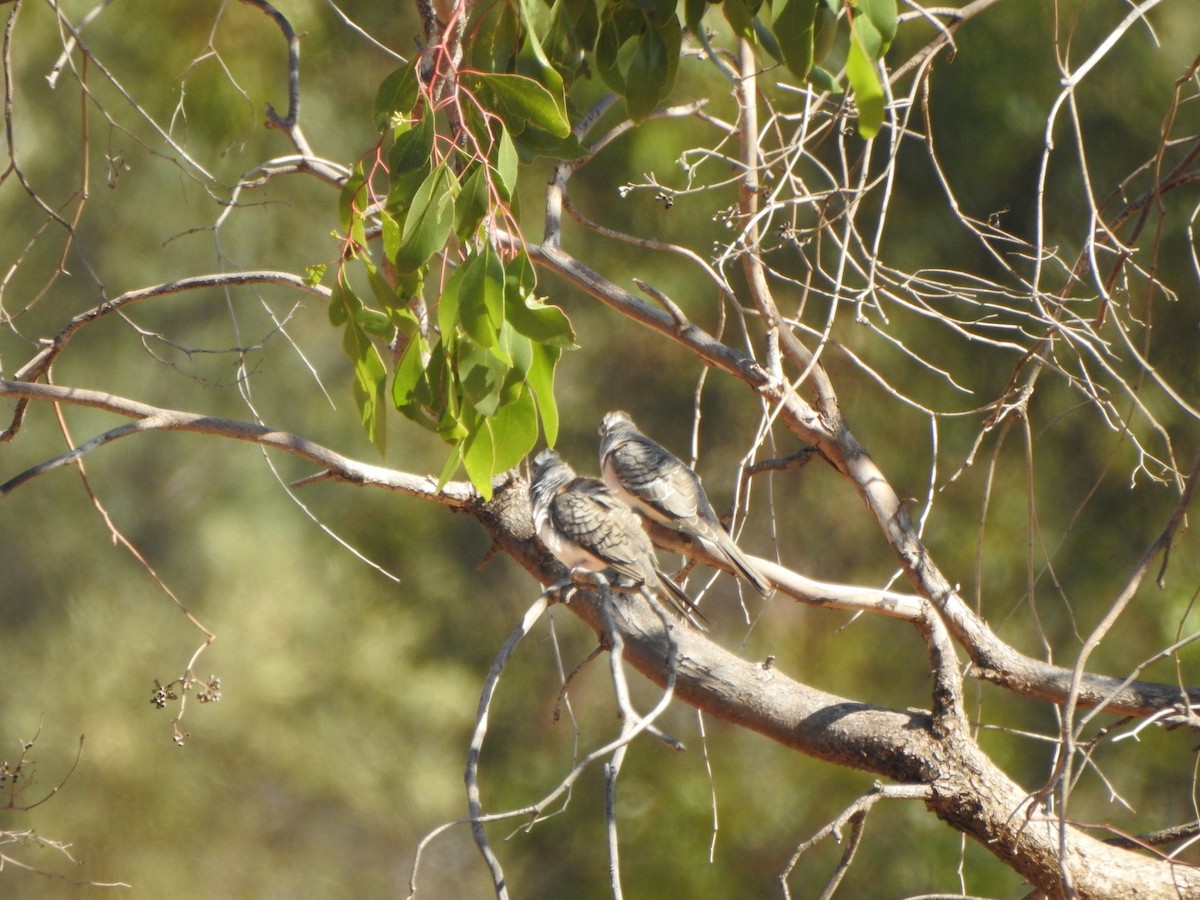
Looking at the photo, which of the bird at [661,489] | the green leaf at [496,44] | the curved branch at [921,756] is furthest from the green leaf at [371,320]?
the bird at [661,489]

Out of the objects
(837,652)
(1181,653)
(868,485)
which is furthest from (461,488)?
(1181,653)

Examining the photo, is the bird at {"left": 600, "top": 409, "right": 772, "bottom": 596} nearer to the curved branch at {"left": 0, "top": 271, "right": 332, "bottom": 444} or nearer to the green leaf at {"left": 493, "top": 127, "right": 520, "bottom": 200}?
the curved branch at {"left": 0, "top": 271, "right": 332, "bottom": 444}

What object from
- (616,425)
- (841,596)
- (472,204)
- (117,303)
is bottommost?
(616,425)

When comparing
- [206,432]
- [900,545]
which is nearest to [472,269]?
[206,432]

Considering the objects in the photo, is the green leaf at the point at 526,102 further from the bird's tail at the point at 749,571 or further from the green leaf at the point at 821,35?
the bird's tail at the point at 749,571

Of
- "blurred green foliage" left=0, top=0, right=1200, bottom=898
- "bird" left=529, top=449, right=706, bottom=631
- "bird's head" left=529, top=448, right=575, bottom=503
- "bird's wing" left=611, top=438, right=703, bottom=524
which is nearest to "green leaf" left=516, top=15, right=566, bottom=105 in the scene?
"bird" left=529, top=449, right=706, bottom=631

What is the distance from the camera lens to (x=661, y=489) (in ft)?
10.3

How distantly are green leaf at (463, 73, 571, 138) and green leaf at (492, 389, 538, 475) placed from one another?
1.08ft

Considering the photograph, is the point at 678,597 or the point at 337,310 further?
the point at 678,597

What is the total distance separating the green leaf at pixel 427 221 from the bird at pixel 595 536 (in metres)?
1.35

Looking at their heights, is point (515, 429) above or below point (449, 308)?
below

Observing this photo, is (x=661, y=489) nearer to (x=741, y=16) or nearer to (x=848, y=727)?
(x=848, y=727)

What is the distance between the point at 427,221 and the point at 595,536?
1.50 metres

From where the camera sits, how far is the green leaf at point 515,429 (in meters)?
1.46
